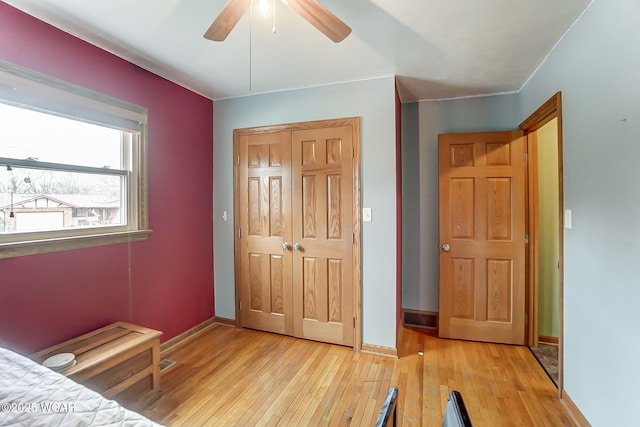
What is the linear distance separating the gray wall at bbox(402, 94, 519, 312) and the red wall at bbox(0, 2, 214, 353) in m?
2.22

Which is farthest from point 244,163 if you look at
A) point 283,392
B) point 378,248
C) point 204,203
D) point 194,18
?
point 283,392

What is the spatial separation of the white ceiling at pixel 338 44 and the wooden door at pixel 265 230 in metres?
0.68

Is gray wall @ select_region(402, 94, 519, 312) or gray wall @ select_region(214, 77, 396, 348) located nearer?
gray wall @ select_region(214, 77, 396, 348)

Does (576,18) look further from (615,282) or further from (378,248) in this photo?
(378,248)

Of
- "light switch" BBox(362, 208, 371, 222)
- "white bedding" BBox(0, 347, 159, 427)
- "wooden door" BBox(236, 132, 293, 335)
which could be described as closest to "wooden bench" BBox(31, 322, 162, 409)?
"white bedding" BBox(0, 347, 159, 427)

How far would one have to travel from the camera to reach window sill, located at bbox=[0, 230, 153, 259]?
1680 mm

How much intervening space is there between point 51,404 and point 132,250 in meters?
1.53

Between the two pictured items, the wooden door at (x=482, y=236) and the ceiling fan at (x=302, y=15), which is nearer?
the ceiling fan at (x=302, y=15)

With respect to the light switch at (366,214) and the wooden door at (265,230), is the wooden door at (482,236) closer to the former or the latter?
the light switch at (366,214)

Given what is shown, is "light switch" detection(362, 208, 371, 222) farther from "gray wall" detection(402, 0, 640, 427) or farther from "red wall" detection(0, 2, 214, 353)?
"red wall" detection(0, 2, 214, 353)

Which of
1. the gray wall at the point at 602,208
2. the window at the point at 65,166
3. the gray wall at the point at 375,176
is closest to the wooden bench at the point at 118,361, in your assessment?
the window at the point at 65,166

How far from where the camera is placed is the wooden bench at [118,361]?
5.59 ft

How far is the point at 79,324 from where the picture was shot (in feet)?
6.57

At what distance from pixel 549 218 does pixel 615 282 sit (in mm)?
1581
